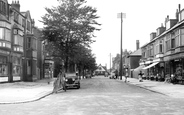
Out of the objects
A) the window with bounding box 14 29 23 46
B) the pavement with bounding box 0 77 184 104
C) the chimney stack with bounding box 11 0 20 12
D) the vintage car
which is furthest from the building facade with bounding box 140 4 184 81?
the chimney stack with bounding box 11 0 20 12

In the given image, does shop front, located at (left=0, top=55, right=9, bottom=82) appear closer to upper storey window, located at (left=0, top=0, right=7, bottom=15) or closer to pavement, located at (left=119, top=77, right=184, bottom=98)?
upper storey window, located at (left=0, top=0, right=7, bottom=15)

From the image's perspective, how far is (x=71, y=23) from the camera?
31.8 meters

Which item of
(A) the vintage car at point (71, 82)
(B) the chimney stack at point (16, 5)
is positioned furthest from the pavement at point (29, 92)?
(B) the chimney stack at point (16, 5)

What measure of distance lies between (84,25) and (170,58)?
1270cm

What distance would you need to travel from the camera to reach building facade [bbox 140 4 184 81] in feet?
103

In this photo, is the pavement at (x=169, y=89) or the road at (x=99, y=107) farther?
the pavement at (x=169, y=89)

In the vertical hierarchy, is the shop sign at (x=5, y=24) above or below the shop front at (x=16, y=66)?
above

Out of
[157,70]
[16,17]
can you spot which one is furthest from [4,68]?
[157,70]

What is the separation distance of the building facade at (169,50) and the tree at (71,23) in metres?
9.87

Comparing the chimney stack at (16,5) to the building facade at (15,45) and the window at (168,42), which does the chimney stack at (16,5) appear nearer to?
the building facade at (15,45)

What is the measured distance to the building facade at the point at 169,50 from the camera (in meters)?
31.5

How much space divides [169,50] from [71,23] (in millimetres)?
13868

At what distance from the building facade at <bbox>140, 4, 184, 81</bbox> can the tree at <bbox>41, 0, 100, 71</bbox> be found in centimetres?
987

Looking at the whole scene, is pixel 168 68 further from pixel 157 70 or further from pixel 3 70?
pixel 3 70
